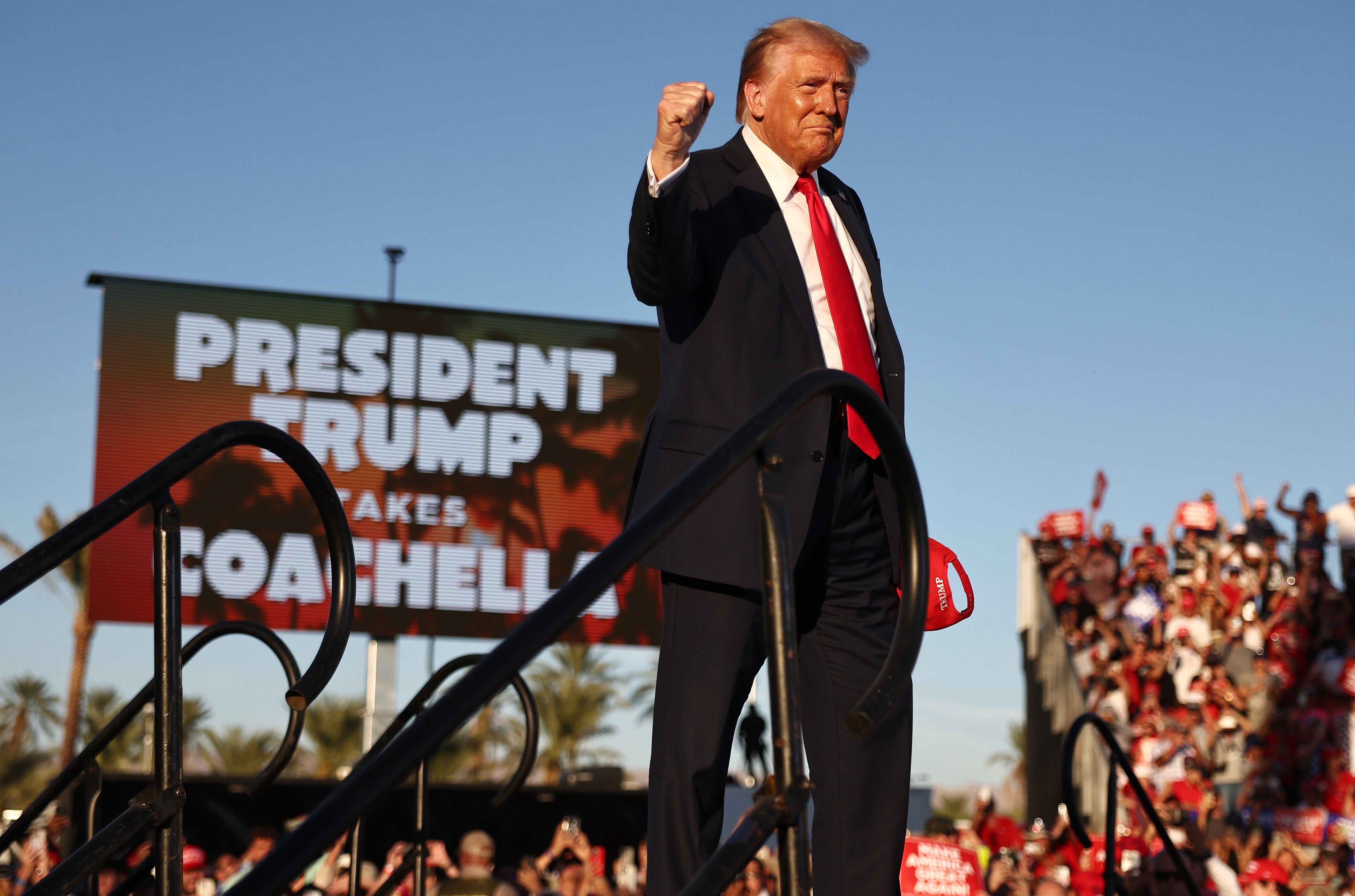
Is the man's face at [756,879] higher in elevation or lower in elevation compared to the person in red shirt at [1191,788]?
lower

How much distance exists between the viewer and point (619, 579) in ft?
4.67

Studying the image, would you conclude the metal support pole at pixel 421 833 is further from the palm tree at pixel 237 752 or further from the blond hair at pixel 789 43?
Result: the palm tree at pixel 237 752

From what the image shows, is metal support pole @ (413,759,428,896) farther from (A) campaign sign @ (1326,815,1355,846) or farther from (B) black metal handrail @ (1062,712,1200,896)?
(A) campaign sign @ (1326,815,1355,846)

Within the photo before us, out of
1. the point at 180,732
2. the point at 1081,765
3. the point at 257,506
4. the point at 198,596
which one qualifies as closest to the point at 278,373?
the point at 257,506

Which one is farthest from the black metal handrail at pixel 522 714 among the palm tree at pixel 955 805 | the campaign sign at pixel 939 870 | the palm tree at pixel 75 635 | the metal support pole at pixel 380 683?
the palm tree at pixel 955 805

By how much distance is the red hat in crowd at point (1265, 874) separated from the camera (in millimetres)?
7285

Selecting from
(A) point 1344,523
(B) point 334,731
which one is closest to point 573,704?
(B) point 334,731

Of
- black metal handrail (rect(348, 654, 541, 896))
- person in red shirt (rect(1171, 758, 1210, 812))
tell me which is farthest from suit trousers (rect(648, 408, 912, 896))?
person in red shirt (rect(1171, 758, 1210, 812))

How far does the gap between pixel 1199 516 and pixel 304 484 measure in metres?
12.7

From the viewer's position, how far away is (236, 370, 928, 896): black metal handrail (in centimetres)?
108

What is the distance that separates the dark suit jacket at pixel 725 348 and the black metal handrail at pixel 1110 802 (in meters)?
1.60

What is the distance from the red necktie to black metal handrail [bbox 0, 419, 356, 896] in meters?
0.86

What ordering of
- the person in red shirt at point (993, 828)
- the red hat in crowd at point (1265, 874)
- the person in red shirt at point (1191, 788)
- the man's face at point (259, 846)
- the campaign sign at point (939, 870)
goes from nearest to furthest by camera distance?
the campaign sign at point (939, 870), the red hat in crowd at point (1265, 874), the man's face at point (259, 846), the person in red shirt at point (993, 828), the person in red shirt at point (1191, 788)

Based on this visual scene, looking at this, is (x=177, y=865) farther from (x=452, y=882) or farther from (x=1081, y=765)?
(x=1081, y=765)
